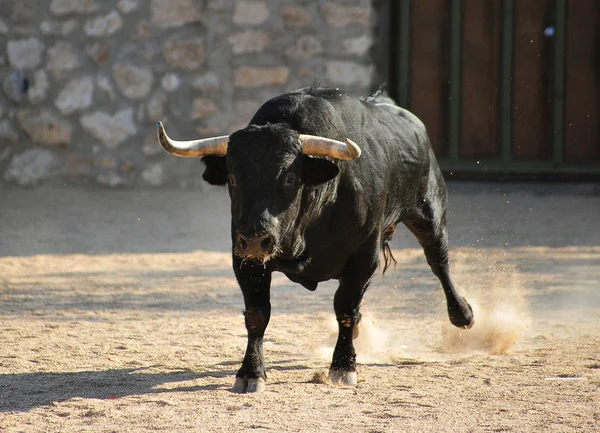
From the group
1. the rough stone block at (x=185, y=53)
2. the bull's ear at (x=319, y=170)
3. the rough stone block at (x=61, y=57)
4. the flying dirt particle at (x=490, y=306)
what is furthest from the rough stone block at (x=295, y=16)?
the bull's ear at (x=319, y=170)

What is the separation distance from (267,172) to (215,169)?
0.34 meters

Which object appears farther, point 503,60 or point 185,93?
point 503,60

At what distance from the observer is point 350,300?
4.85 m

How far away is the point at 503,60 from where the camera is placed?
9773 millimetres

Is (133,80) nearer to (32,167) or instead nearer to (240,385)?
(32,167)

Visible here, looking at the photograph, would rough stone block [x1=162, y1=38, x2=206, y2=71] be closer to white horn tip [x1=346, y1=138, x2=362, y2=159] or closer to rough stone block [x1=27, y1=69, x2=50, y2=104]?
rough stone block [x1=27, y1=69, x2=50, y2=104]

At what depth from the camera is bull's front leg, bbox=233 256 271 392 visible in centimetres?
456

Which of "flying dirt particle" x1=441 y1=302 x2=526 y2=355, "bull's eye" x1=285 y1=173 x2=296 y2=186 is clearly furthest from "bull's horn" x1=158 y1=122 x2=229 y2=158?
"flying dirt particle" x1=441 y1=302 x2=526 y2=355

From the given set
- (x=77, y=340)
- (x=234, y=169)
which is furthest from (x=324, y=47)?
(x=234, y=169)

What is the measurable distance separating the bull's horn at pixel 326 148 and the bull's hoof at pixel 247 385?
1.00 metres

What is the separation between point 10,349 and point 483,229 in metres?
4.26

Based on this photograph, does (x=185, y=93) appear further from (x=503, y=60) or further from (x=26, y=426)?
(x=26, y=426)

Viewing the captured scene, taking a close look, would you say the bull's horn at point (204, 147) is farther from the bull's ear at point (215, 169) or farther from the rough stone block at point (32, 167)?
the rough stone block at point (32, 167)

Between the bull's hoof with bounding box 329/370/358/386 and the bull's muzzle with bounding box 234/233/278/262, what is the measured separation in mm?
846
